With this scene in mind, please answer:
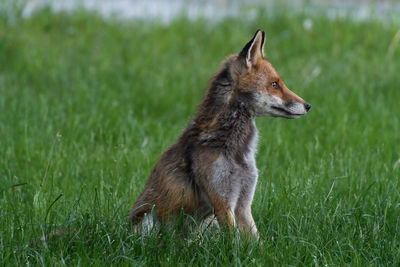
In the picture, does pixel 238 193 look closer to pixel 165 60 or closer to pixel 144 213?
pixel 144 213

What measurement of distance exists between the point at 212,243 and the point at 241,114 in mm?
931

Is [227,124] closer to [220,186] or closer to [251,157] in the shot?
[251,157]

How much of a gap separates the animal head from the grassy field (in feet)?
2.68

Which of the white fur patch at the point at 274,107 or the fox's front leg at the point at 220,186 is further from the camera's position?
the white fur patch at the point at 274,107

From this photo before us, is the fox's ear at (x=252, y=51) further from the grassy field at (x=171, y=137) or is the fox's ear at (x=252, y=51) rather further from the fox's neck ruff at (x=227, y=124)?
the grassy field at (x=171, y=137)

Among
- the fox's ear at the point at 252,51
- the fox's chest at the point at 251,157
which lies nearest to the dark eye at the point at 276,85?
the fox's ear at the point at 252,51

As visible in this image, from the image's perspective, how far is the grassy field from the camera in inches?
188

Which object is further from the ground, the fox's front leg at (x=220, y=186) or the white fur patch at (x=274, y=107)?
the white fur patch at (x=274, y=107)

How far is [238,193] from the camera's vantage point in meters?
4.81

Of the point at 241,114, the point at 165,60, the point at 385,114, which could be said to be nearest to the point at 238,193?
the point at 241,114

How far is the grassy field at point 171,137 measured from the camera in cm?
477

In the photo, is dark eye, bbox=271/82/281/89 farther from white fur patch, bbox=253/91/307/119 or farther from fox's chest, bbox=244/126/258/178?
fox's chest, bbox=244/126/258/178

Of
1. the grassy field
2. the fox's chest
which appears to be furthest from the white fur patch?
the grassy field

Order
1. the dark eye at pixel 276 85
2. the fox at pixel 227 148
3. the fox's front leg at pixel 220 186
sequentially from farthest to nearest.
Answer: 1. the dark eye at pixel 276 85
2. the fox at pixel 227 148
3. the fox's front leg at pixel 220 186
